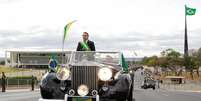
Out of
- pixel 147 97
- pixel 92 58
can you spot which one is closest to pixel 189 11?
pixel 147 97

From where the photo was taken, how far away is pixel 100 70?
1217 centimetres

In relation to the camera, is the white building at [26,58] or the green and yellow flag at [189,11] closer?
the green and yellow flag at [189,11]

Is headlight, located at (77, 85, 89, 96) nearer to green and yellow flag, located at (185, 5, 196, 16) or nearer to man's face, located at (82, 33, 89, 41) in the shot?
man's face, located at (82, 33, 89, 41)

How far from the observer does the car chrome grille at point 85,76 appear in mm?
12125

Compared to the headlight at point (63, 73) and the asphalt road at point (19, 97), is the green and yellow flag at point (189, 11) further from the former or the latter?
the headlight at point (63, 73)

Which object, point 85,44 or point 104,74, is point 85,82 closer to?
point 104,74

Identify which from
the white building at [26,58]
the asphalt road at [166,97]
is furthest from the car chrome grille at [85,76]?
the white building at [26,58]

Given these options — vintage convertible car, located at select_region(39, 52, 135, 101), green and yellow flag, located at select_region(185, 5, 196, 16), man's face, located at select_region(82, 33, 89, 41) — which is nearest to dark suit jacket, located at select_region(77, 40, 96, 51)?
man's face, located at select_region(82, 33, 89, 41)

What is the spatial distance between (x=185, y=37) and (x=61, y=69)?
91.2 meters

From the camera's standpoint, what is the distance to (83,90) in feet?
39.5

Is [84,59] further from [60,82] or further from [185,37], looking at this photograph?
[185,37]

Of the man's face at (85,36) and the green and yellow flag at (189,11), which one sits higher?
the green and yellow flag at (189,11)

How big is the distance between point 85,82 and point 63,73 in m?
0.64

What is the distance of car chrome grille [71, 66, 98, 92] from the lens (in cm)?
1212
